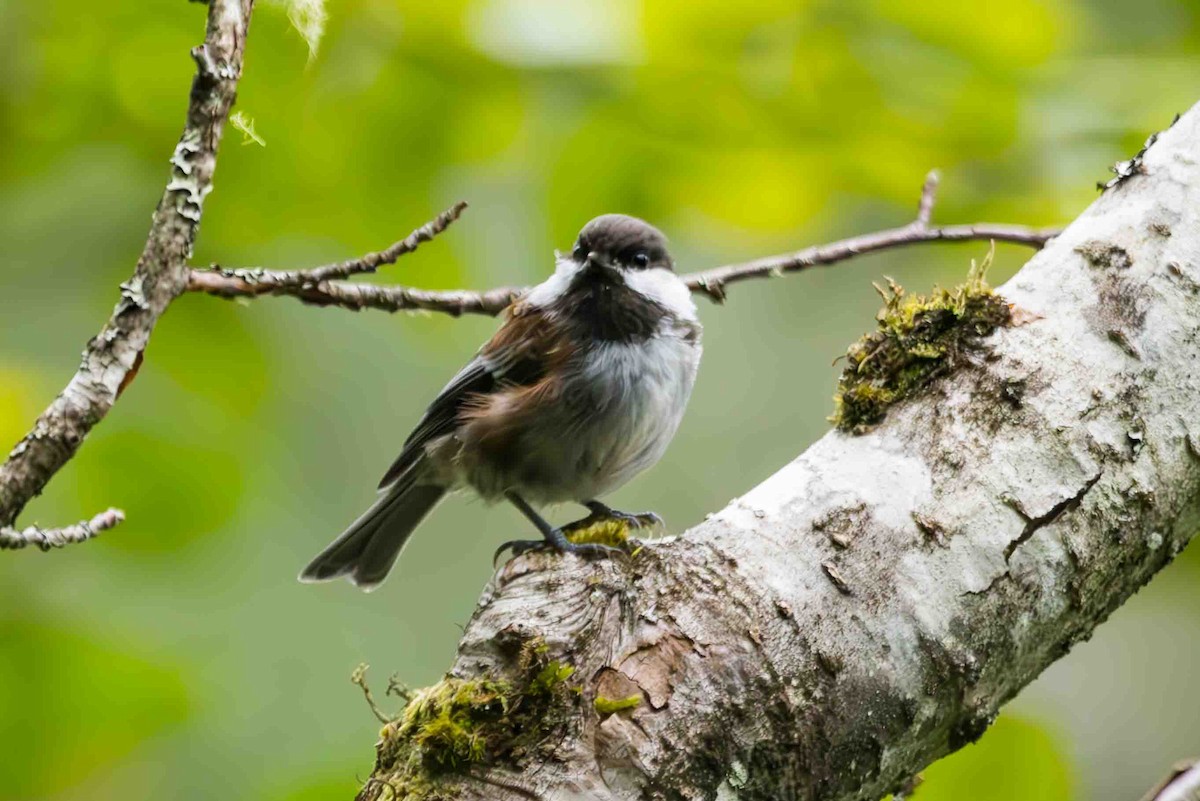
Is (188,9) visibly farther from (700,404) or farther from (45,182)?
(700,404)

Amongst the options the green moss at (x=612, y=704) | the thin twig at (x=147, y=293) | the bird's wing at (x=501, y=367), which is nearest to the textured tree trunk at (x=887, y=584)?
the green moss at (x=612, y=704)

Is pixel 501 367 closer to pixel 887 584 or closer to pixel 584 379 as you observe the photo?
pixel 584 379

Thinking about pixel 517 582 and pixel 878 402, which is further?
pixel 878 402

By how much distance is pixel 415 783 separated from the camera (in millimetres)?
1792

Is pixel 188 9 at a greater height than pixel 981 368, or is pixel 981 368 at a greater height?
pixel 188 9

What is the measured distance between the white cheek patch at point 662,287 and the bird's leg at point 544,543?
72cm

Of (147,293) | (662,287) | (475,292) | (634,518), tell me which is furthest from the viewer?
(662,287)

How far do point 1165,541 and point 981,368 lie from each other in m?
0.48

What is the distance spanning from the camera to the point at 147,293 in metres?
1.58

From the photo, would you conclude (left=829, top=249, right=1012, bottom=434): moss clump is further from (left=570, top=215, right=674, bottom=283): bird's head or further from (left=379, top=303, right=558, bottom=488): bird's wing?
(left=379, top=303, right=558, bottom=488): bird's wing

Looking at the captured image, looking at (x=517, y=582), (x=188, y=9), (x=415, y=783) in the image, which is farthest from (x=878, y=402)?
(x=188, y=9)

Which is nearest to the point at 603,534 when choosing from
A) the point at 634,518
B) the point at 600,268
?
the point at 634,518

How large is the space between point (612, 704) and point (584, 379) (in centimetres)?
143

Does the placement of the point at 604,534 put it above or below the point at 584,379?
below
